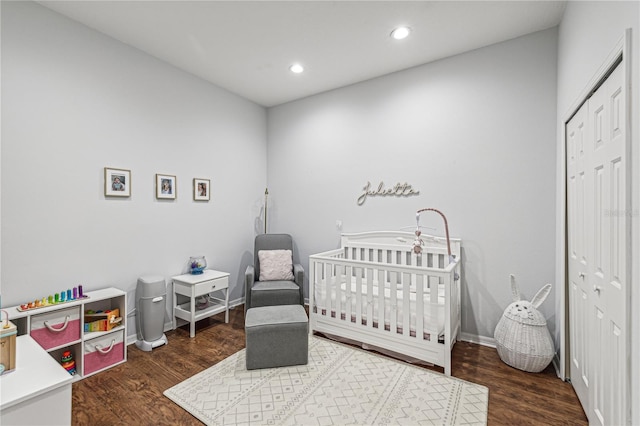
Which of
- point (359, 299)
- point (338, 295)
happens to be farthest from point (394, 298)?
point (338, 295)

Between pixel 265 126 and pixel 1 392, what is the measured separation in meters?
3.90

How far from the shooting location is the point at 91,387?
7.00ft

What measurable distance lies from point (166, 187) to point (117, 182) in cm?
48

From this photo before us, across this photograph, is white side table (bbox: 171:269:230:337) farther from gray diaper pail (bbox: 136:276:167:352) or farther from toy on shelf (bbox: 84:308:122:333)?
toy on shelf (bbox: 84:308:122:333)

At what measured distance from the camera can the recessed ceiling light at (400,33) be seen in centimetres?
254

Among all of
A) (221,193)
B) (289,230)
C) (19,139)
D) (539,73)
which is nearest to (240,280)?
(289,230)

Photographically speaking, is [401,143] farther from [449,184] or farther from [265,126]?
[265,126]

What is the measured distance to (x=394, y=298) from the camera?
2.50 metres

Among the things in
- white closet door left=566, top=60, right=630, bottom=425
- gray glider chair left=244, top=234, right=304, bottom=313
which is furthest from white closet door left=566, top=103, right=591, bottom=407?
gray glider chair left=244, top=234, right=304, bottom=313

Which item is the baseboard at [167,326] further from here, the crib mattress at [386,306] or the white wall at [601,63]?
the white wall at [601,63]

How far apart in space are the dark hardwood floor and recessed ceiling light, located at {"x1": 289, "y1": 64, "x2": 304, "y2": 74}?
3000mm

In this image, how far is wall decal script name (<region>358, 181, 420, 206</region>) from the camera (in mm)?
3236

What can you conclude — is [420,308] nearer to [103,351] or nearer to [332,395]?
[332,395]

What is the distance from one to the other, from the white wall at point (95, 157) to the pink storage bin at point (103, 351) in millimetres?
467
